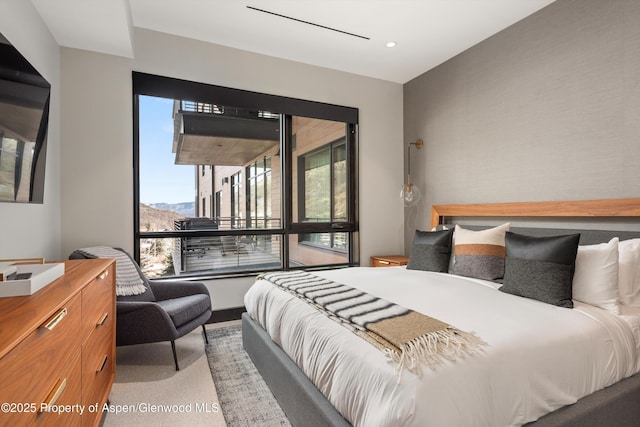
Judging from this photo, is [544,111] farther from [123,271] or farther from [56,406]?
[123,271]

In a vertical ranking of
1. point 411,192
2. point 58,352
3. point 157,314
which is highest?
point 411,192

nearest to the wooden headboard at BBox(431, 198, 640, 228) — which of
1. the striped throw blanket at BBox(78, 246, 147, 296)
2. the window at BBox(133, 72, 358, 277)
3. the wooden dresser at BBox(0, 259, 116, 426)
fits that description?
the window at BBox(133, 72, 358, 277)

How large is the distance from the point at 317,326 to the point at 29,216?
6.98 ft

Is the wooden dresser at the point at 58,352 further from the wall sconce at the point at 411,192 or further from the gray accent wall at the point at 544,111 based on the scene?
the gray accent wall at the point at 544,111

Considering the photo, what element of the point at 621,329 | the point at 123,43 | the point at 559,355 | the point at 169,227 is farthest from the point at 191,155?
the point at 621,329

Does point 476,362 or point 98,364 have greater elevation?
point 476,362

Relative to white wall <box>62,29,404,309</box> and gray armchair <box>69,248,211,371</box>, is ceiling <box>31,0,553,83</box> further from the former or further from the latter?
gray armchair <box>69,248,211,371</box>

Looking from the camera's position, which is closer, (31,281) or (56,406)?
(56,406)

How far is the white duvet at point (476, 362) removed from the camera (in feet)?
3.92

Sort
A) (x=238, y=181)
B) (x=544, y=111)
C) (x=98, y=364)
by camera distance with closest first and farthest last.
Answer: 1. (x=98, y=364)
2. (x=544, y=111)
3. (x=238, y=181)

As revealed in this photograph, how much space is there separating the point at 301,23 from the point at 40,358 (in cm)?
318

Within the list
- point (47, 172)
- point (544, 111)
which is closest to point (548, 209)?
point (544, 111)

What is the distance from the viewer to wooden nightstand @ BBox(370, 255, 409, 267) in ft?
13.2

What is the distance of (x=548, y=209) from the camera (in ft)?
9.23
